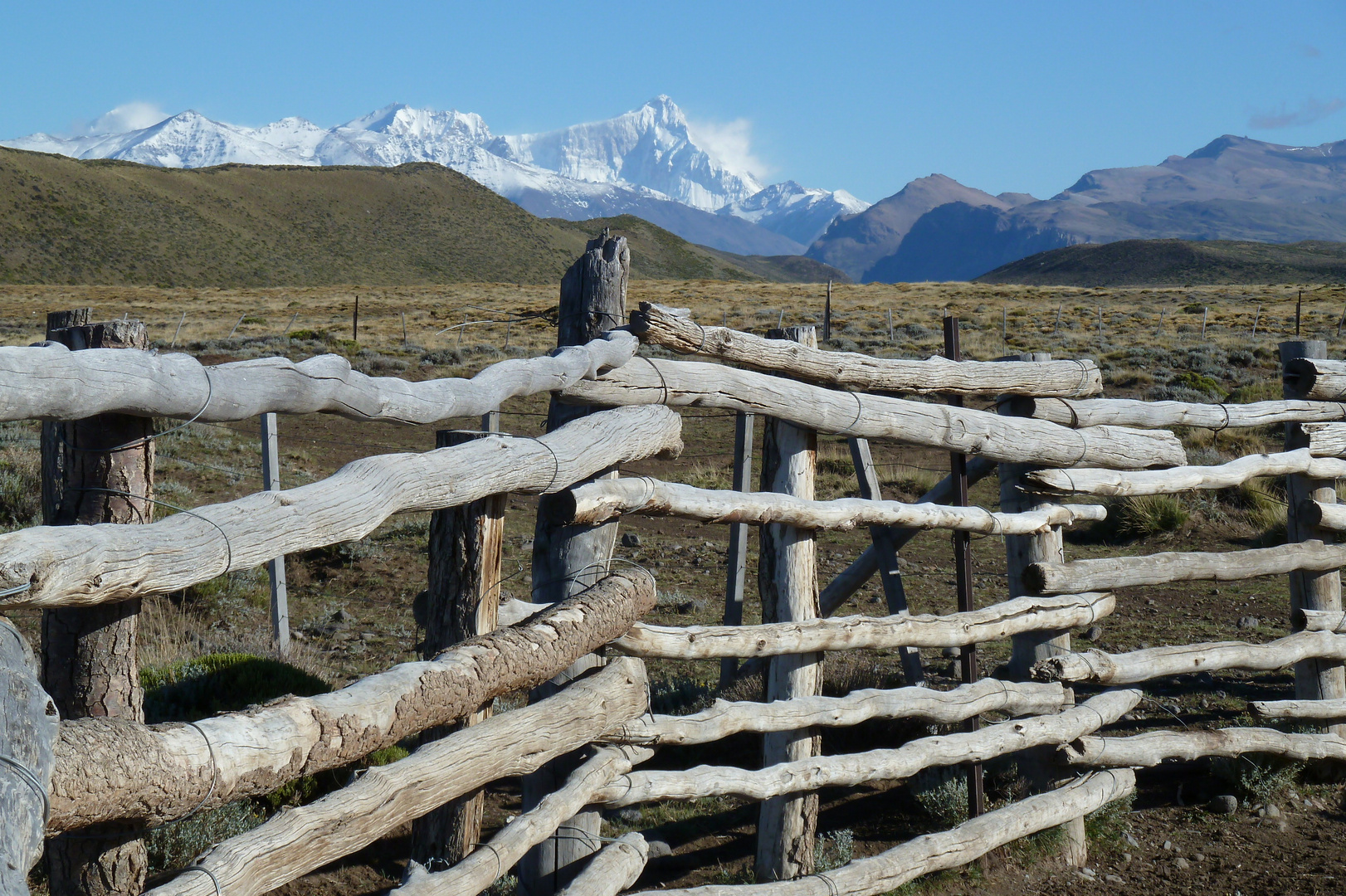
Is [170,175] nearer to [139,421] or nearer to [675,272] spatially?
[675,272]

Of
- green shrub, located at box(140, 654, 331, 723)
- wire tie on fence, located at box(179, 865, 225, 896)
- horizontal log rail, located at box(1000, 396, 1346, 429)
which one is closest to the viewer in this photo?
wire tie on fence, located at box(179, 865, 225, 896)

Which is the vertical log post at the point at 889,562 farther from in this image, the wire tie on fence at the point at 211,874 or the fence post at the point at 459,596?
the wire tie on fence at the point at 211,874

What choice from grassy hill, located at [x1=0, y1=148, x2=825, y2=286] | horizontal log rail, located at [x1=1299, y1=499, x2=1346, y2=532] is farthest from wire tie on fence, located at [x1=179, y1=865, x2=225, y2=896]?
grassy hill, located at [x1=0, y1=148, x2=825, y2=286]

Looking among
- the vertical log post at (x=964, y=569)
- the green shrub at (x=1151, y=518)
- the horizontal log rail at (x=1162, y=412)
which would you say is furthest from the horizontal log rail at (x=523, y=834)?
the green shrub at (x=1151, y=518)

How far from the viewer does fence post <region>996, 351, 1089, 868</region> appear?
4.64 meters

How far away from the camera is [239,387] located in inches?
86.7

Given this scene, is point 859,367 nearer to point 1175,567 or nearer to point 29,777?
point 1175,567

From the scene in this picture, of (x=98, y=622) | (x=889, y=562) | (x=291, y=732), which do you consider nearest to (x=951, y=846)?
(x=889, y=562)

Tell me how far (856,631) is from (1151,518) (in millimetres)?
7700

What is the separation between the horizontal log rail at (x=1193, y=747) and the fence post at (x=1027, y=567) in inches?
8.3

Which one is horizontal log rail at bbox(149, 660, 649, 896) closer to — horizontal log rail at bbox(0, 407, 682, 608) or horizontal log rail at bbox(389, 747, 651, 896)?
horizontal log rail at bbox(389, 747, 651, 896)

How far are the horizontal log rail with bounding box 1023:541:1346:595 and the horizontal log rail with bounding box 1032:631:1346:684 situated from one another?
0.34m

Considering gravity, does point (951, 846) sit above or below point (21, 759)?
below

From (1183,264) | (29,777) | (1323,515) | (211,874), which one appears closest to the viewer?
(29,777)
